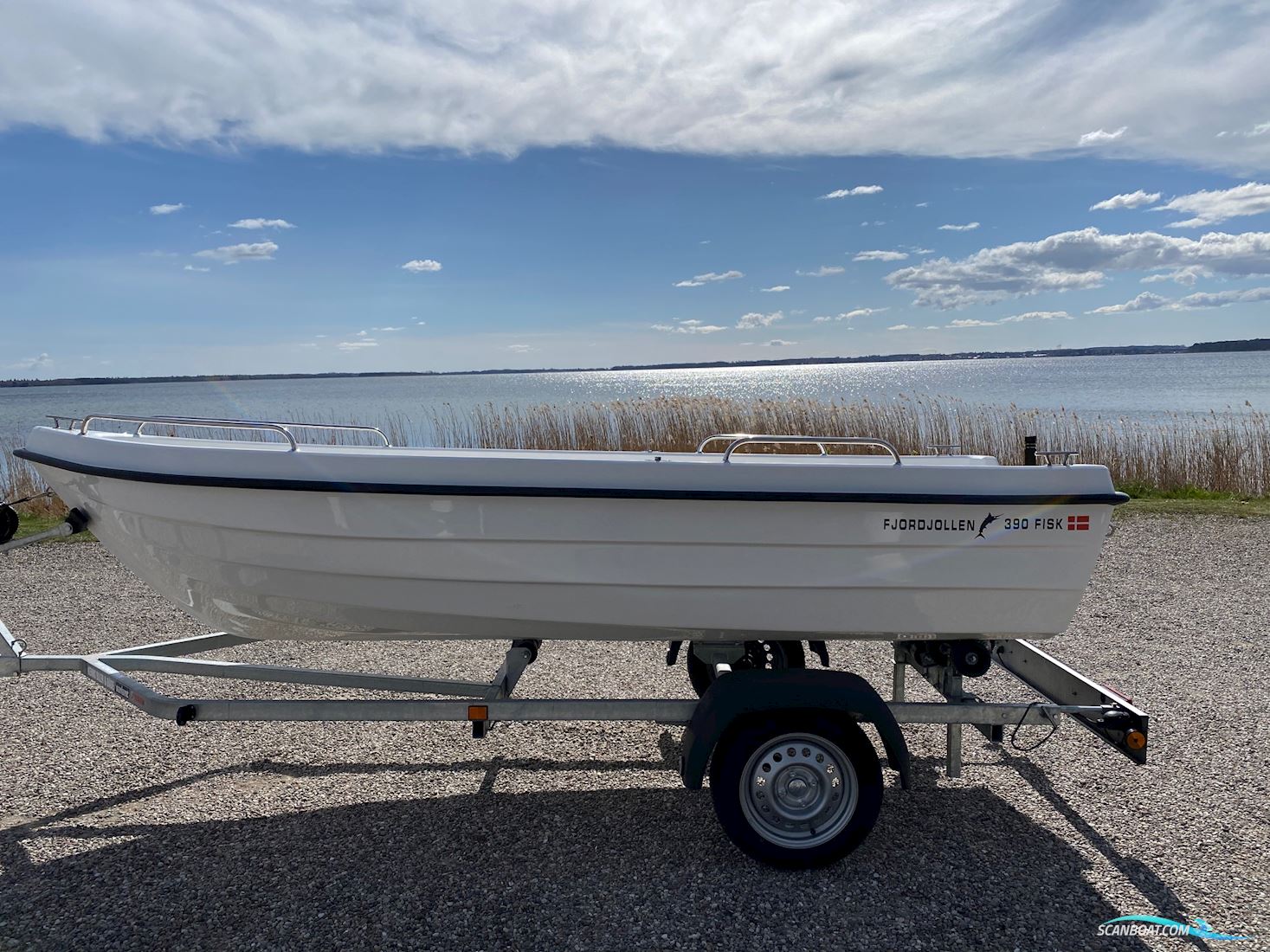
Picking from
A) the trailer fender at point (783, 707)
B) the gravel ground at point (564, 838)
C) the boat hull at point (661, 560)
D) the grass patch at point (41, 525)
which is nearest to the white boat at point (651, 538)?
the boat hull at point (661, 560)

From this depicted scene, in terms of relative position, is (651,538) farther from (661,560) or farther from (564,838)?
(564,838)

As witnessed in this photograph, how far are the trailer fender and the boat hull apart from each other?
17 centimetres

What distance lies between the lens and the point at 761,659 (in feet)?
11.5

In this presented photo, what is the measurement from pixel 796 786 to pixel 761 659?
70 centimetres

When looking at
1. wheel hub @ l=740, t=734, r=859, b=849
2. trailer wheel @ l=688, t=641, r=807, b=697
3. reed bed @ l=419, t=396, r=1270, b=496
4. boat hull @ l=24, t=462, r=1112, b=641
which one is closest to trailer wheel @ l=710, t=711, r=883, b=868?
wheel hub @ l=740, t=734, r=859, b=849

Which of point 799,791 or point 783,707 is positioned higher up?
point 783,707

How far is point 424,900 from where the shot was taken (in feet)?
8.73

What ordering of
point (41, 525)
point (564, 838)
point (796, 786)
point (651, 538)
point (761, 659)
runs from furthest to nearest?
1. point (41, 525)
2. point (761, 659)
3. point (564, 838)
4. point (796, 786)
5. point (651, 538)

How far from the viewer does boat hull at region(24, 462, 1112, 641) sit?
2725mm

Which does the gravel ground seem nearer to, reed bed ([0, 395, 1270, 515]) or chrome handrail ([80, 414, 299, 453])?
chrome handrail ([80, 414, 299, 453])

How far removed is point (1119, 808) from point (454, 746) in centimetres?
258

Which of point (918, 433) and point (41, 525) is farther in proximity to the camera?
point (918, 433)

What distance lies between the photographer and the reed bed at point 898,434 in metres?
10.3

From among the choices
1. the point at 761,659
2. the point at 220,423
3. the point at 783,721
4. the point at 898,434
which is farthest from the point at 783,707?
the point at 898,434
